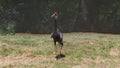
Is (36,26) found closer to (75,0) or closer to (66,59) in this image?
(75,0)

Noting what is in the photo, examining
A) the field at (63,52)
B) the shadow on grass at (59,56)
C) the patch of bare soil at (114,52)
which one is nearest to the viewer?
the field at (63,52)

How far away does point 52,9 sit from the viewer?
66.0ft

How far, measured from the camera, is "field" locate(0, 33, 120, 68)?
1195cm

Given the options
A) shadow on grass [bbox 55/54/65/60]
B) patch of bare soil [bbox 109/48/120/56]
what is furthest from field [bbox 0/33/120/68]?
shadow on grass [bbox 55/54/65/60]

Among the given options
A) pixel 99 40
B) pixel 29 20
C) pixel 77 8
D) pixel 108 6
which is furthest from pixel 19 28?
pixel 99 40

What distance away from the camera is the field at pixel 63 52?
1195 cm

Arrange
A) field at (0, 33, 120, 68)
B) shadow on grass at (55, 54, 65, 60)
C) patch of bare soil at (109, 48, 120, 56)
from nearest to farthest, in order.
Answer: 1. field at (0, 33, 120, 68)
2. shadow on grass at (55, 54, 65, 60)
3. patch of bare soil at (109, 48, 120, 56)

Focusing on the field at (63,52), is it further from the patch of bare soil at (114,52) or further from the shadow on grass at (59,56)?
the shadow on grass at (59,56)

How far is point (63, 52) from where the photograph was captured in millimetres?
13055

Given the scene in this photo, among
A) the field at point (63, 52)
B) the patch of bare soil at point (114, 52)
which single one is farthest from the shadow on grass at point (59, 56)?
the patch of bare soil at point (114, 52)

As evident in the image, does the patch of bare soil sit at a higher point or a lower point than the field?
lower

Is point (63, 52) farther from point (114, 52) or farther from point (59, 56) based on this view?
point (114, 52)

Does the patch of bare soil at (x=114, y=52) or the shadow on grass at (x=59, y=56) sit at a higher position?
the shadow on grass at (x=59, y=56)

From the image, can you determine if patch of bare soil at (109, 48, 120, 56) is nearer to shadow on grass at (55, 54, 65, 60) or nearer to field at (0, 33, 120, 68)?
field at (0, 33, 120, 68)
